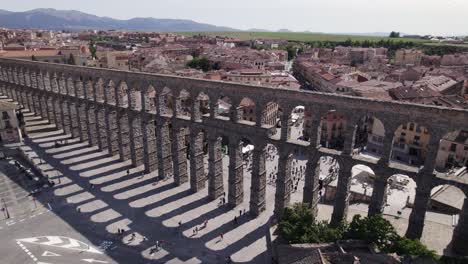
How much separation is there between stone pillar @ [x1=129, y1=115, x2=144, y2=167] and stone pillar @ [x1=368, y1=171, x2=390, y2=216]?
37.9 m

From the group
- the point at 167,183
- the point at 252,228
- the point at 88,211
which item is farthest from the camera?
the point at 167,183

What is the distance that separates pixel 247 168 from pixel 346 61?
470 ft

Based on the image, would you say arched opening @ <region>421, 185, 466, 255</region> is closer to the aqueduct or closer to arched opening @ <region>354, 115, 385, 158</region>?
the aqueduct

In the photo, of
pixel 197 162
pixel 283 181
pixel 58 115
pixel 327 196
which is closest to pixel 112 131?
pixel 197 162

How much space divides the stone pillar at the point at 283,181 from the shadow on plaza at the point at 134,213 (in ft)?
9.96

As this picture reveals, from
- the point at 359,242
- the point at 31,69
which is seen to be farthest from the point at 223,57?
the point at 359,242

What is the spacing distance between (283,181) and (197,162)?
14.5 meters

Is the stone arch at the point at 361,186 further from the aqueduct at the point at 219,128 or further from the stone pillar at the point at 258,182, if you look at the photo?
the stone pillar at the point at 258,182

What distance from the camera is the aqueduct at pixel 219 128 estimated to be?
110 ft

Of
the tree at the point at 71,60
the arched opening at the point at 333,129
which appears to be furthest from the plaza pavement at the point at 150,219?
the tree at the point at 71,60

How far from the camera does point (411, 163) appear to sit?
7200 centimetres

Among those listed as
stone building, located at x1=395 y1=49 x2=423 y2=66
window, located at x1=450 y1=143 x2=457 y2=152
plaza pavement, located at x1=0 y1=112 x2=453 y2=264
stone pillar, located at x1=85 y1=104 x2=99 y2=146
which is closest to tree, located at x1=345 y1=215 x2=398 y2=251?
plaza pavement, located at x1=0 y1=112 x2=453 y2=264

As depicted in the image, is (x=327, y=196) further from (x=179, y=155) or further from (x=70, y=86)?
(x=70, y=86)

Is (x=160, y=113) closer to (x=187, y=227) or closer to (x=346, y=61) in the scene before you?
(x=187, y=227)
